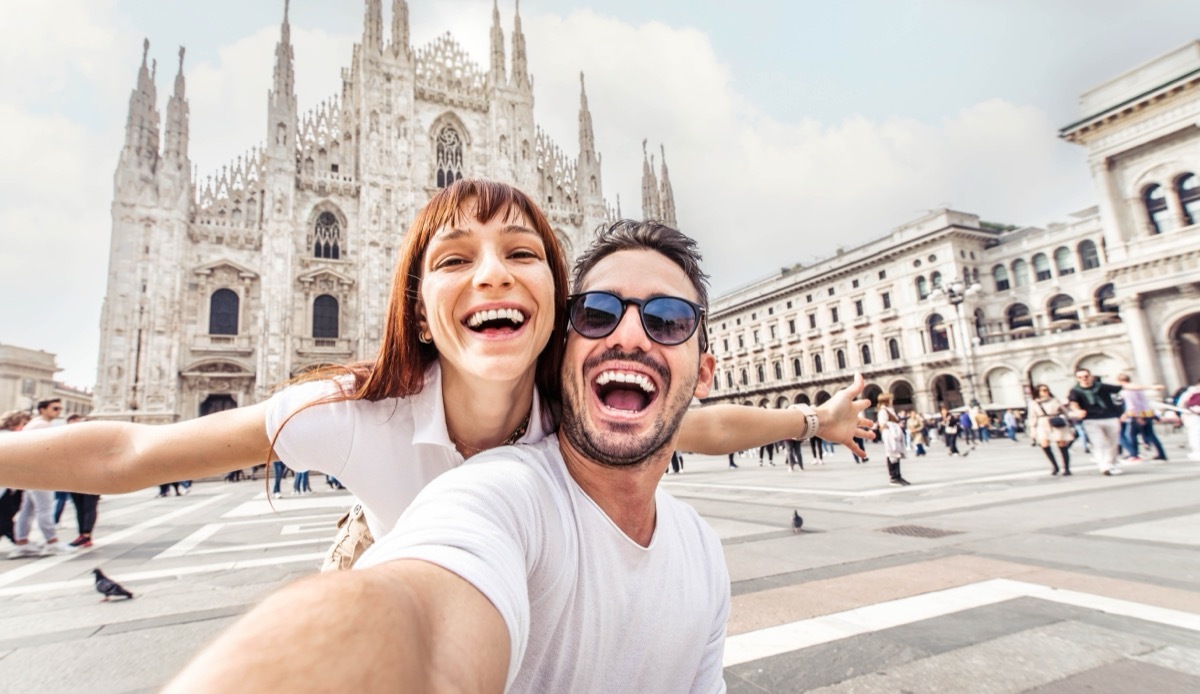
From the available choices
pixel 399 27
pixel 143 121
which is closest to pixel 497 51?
pixel 399 27

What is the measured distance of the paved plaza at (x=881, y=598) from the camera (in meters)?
1.90

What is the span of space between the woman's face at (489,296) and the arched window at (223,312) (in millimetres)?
25983

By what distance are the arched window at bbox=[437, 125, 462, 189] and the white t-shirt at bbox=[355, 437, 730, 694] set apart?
28250mm

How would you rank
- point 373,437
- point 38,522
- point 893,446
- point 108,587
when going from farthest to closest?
point 893,446
point 38,522
point 108,587
point 373,437

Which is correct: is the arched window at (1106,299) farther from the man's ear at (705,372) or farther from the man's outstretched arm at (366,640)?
the man's outstretched arm at (366,640)

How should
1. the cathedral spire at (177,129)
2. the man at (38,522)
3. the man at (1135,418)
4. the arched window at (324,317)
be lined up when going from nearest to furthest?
the man at (38,522) → the man at (1135,418) → the cathedral spire at (177,129) → the arched window at (324,317)

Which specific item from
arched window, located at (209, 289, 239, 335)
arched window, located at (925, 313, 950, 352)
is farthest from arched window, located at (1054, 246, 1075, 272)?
arched window, located at (209, 289, 239, 335)

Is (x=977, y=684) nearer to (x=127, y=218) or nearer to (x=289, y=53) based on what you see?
(x=127, y=218)

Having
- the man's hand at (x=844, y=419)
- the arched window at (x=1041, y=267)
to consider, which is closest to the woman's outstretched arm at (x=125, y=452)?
the man's hand at (x=844, y=419)

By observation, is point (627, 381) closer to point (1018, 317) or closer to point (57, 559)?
point (57, 559)

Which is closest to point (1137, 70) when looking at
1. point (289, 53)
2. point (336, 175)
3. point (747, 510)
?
point (747, 510)

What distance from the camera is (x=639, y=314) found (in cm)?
131

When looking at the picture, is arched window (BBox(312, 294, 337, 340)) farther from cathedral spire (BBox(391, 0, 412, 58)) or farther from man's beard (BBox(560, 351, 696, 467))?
man's beard (BBox(560, 351, 696, 467))

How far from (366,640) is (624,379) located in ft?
2.79
